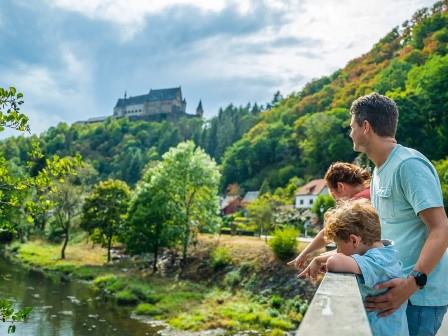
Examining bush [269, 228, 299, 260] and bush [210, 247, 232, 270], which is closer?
bush [269, 228, 299, 260]

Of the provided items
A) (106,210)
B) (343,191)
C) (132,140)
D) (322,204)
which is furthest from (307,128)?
(132,140)

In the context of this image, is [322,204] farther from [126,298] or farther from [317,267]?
[317,267]

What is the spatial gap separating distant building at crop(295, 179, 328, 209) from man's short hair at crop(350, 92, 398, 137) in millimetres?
50631

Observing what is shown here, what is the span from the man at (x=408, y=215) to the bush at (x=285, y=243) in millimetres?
23041

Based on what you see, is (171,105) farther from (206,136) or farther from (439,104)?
(439,104)

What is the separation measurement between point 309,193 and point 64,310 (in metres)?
38.0

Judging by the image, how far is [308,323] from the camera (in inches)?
56.9

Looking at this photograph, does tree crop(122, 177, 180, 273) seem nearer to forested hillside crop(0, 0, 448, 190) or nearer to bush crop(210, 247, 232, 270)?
bush crop(210, 247, 232, 270)

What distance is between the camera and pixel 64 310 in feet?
65.7

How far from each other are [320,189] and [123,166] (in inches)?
2737

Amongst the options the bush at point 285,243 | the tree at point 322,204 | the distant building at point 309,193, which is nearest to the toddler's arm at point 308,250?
the bush at point 285,243

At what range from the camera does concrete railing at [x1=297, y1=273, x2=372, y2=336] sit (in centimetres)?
138

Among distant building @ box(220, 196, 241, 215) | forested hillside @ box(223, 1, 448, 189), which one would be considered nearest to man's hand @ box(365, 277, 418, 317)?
forested hillside @ box(223, 1, 448, 189)

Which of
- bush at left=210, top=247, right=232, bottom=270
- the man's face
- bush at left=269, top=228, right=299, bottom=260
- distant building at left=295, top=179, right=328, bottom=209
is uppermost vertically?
distant building at left=295, top=179, right=328, bottom=209
